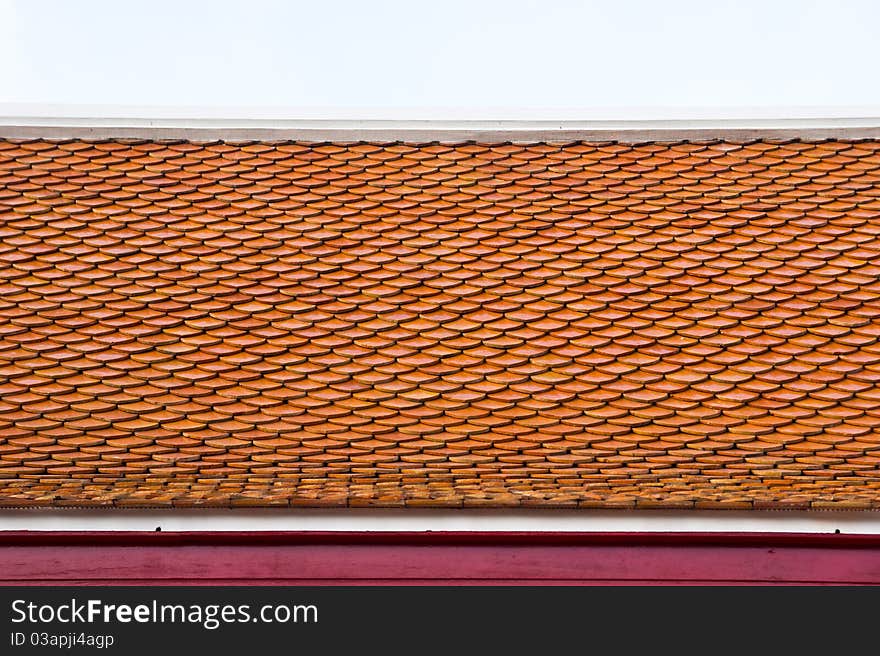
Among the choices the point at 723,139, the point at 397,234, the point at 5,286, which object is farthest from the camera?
the point at 723,139

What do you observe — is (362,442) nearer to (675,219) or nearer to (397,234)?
(397,234)

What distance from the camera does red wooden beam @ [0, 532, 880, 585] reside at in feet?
18.7

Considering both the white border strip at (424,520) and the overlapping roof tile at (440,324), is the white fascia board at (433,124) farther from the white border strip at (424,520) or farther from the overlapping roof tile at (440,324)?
the white border strip at (424,520)

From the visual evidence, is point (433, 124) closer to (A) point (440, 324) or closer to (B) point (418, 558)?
(A) point (440, 324)

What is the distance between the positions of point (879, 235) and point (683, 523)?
319 centimetres

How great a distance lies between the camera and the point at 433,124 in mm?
8734

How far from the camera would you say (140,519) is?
5742 millimetres

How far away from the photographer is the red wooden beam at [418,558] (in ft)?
18.7

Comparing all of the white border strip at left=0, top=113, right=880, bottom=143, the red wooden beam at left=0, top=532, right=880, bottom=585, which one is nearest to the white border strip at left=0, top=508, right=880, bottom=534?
the red wooden beam at left=0, top=532, right=880, bottom=585

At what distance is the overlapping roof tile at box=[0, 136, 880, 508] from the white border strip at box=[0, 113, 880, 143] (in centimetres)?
10

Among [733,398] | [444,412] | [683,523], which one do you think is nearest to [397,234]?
[444,412]

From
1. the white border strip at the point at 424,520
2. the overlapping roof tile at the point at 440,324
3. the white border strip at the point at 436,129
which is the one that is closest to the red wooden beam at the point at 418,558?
the white border strip at the point at 424,520

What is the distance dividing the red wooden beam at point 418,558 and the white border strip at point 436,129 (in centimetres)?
394

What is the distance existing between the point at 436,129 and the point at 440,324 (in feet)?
6.97
